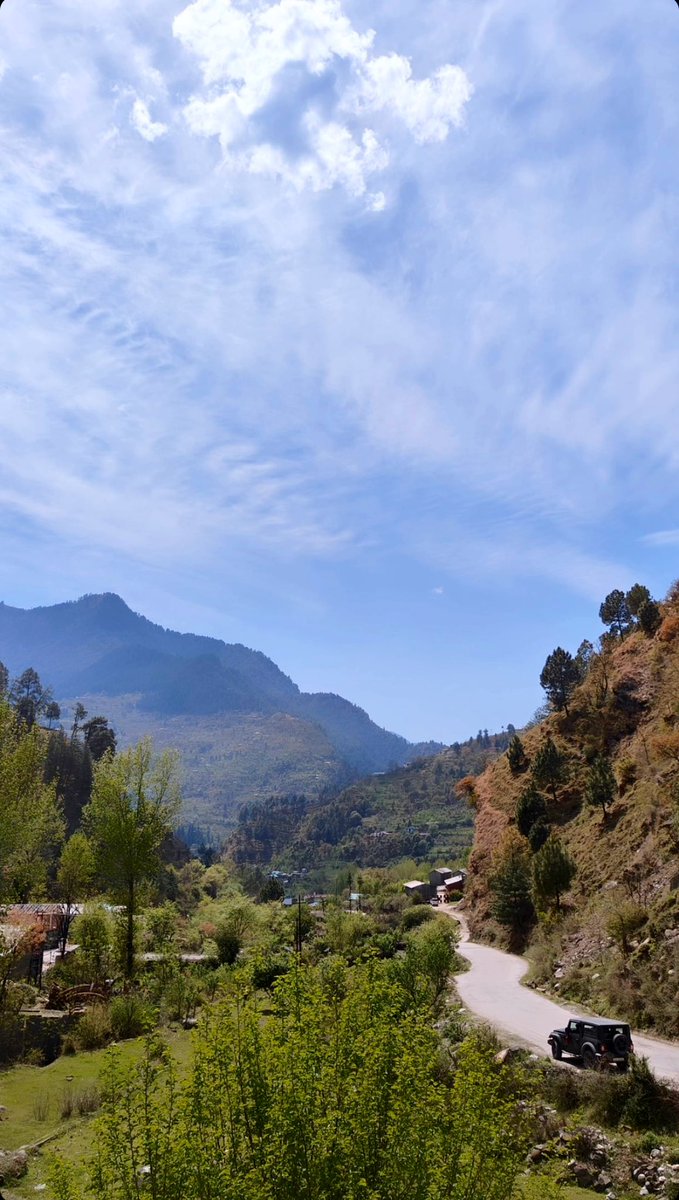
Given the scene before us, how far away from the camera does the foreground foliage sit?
230 inches

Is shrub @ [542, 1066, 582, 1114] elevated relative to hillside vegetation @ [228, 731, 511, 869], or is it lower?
elevated

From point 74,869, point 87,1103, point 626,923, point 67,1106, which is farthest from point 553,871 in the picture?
point 74,869

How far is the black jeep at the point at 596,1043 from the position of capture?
14.7 m

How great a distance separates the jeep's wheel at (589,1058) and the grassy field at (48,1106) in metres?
8.79

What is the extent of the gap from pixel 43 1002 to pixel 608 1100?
2372cm

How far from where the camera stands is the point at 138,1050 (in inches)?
781

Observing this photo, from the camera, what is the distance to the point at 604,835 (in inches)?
1305

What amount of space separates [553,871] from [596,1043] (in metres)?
16.1

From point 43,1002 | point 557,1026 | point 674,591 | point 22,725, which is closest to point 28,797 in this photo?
point 22,725

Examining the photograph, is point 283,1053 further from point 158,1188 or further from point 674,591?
point 674,591

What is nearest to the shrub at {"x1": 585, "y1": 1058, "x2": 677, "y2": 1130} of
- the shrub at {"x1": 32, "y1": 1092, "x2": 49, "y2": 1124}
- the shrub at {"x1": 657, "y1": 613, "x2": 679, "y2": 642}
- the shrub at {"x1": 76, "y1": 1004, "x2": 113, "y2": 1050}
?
the shrub at {"x1": 32, "y1": 1092, "x2": 49, "y2": 1124}

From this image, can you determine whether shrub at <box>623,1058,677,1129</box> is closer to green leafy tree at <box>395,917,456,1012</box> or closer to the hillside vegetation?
green leafy tree at <box>395,917,456,1012</box>

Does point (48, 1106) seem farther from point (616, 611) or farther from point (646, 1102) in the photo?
point (616, 611)

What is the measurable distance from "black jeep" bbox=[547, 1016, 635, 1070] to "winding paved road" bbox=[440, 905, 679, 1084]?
0.68 metres
